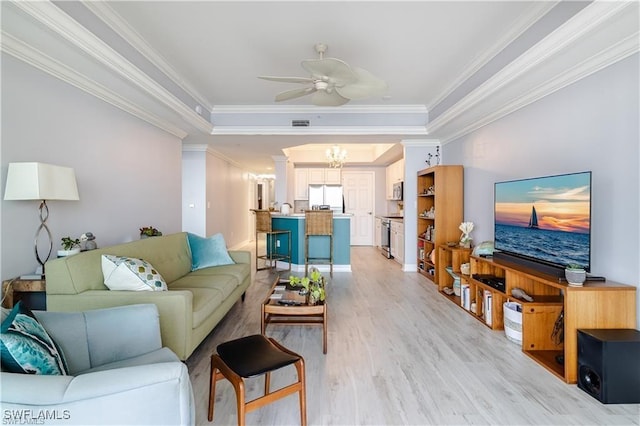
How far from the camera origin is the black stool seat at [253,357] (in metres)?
1.49

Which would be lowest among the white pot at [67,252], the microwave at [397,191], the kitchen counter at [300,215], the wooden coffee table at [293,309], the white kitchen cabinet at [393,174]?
the wooden coffee table at [293,309]

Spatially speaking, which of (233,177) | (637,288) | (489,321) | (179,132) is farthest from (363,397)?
(233,177)

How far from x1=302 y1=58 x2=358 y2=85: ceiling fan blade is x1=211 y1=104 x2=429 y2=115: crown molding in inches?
88.0

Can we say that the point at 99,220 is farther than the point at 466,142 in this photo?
No

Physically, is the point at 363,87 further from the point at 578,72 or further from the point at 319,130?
the point at 319,130

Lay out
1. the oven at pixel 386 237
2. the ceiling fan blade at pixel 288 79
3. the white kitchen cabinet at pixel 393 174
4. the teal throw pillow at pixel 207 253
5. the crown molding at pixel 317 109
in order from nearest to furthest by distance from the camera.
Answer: the ceiling fan blade at pixel 288 79, the teal throw pillow at pixel 207 253, the crown molding at pixel 317 109, the oven at pixel 386 237, the white kitchen cabinet at pixel 393 174

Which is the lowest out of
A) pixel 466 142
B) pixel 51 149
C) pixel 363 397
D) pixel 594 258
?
pixel 363 397

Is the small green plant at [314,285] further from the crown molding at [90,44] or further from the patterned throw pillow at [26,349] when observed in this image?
the crown molding at [90,44]

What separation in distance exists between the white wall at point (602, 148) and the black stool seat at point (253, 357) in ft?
8.14

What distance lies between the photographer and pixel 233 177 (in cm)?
835

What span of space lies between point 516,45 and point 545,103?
0.63 m

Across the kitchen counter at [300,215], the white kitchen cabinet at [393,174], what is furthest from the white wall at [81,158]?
the white kitchen cabinet at [393,174]

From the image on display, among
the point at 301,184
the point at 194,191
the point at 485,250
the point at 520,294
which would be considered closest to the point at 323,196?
the point at 301,184

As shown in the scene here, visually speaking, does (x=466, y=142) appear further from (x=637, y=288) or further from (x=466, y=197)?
(x=637, y=288)
